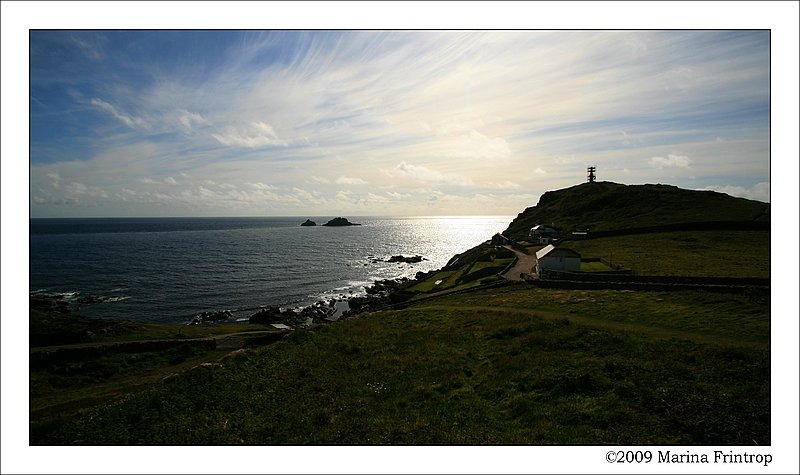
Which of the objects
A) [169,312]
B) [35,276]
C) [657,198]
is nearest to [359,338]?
[169,312]

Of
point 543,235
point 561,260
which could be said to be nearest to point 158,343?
point 561,260

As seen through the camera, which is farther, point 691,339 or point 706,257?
point 706,257

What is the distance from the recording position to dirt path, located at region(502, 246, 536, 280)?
45594 millimetres

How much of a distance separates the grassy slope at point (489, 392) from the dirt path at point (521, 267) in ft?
72.5

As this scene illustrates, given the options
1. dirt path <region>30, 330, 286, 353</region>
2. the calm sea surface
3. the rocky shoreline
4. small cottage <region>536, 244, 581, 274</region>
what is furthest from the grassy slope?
the calm sea surface

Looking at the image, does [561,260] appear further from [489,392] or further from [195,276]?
[195,276]

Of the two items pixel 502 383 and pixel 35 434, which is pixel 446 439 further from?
pixel 35 434

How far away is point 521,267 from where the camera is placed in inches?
2041

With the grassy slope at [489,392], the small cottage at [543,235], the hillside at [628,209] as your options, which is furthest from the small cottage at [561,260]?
the hillside at [628,209]

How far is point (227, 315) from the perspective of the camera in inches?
2221

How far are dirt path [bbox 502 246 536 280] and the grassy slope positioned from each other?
2209cm

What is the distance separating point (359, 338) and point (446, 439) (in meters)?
13.5

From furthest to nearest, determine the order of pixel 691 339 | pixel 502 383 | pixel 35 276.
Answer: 1. pixel 35 276
2. pixel 691 339
3. pixel 502 383

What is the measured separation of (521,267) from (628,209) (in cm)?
8170
